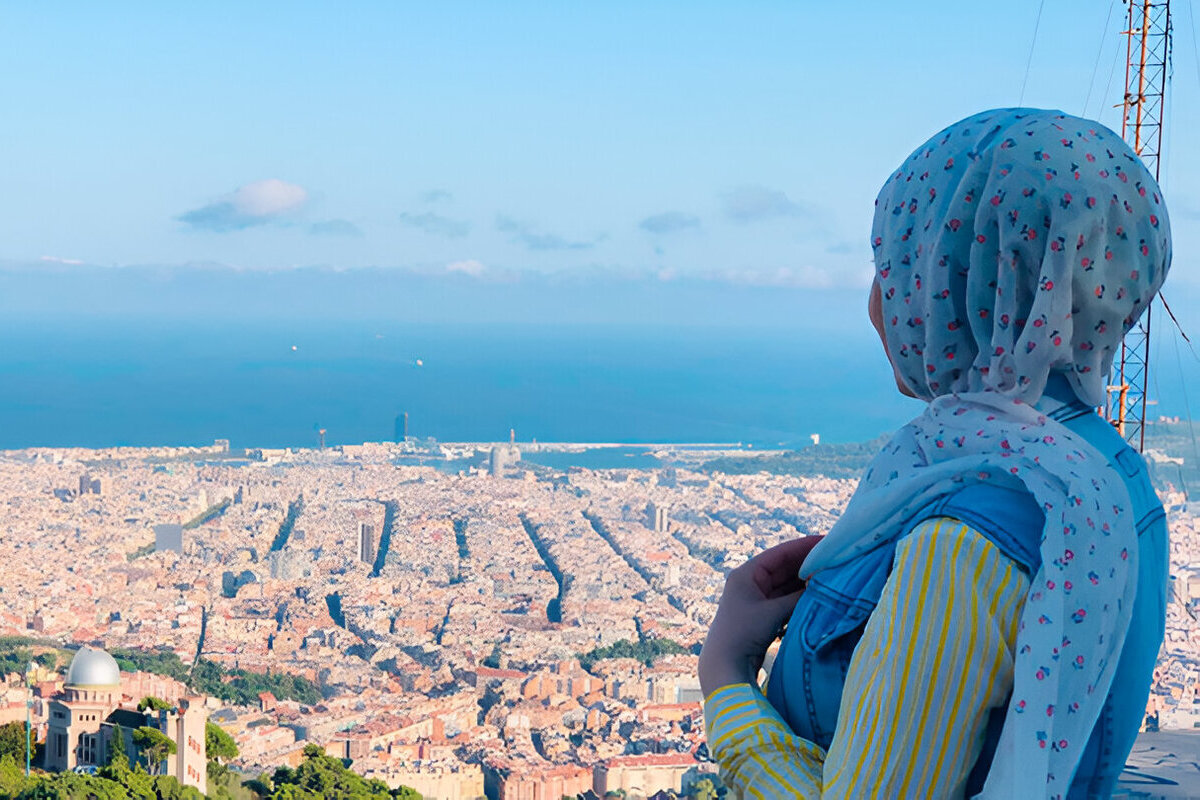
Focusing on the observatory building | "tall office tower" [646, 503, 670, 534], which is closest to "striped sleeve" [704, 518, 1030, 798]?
the observatory building

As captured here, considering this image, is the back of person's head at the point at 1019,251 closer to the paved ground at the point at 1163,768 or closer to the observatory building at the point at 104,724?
the paved ground at the point at 1163,768

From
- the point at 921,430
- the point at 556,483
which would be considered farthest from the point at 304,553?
the point at 921,430

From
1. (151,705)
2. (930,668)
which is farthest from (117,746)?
(930,668)

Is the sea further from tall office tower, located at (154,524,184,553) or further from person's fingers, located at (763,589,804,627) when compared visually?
person's fingers, located at (763,589,804,627)

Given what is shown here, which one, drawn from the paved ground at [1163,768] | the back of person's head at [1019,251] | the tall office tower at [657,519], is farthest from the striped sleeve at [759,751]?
the tall office tower at [657,519]

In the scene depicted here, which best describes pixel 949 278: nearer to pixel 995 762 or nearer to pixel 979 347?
pixel 979 347

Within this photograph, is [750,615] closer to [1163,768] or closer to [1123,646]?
[1123,646]
